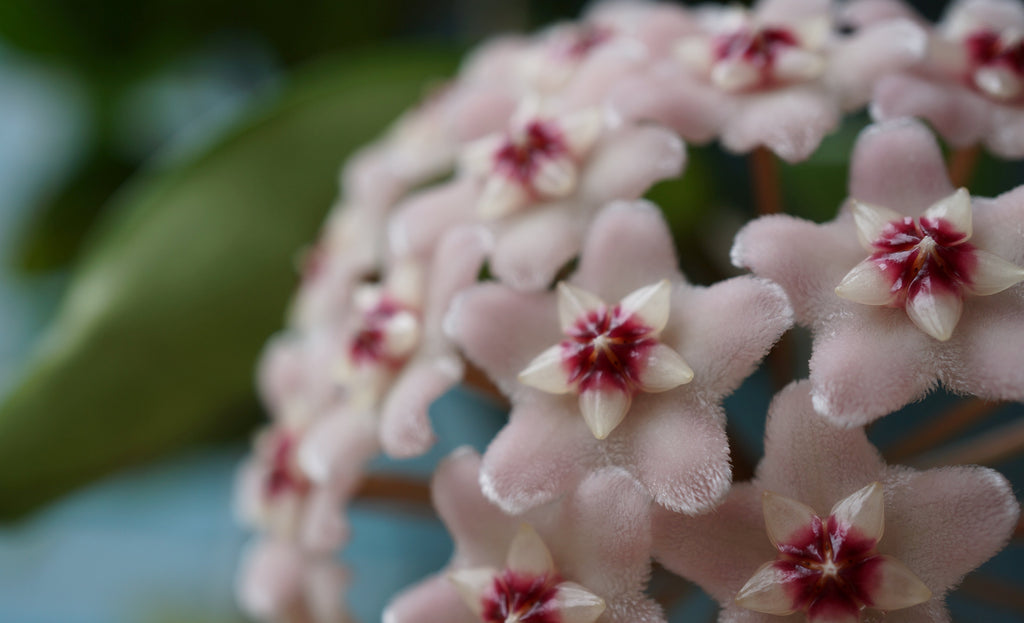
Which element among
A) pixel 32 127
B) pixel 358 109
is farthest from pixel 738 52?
pixel 32 127

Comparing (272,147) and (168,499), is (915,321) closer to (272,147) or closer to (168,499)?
(272,147)

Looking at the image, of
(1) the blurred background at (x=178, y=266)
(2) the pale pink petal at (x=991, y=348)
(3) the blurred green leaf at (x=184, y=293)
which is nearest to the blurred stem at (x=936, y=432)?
Answer: (1) the blurred background at (x=178, y=266)

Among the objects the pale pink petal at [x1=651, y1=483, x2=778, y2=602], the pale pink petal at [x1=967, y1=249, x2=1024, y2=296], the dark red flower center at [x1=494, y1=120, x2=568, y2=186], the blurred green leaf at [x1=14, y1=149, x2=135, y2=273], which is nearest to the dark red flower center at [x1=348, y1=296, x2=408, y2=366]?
the dark red flower center at [x1=494, y1=120, x2=568, y2=186]

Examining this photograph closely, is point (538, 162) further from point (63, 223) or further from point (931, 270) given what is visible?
point (63, 223)

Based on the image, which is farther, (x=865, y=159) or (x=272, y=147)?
(x=272, y=147)

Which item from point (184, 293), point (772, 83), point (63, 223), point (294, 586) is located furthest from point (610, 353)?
point (63, 223)

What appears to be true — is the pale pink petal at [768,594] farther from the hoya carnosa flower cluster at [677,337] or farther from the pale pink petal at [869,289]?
the pale pink petal at [869,289]

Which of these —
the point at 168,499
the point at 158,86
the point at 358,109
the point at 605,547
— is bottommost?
the point at 168,499
